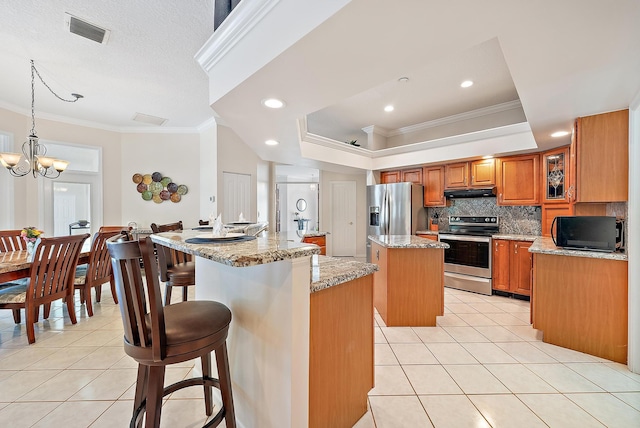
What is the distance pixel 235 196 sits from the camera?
16.8 ft

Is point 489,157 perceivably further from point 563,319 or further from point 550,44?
point 550,44

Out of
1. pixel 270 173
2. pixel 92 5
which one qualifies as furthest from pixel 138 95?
pixel 270 173

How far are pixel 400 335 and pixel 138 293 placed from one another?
2.42 m

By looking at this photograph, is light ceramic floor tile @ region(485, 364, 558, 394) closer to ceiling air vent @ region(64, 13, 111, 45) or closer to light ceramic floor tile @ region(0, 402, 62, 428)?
light ceramic floor tile @ region(0, 402, 62, 428)

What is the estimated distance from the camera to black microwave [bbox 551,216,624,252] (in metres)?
2.27

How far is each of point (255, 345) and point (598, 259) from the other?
2.87 m

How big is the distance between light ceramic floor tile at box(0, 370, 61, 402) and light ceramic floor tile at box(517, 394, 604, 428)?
132 inches

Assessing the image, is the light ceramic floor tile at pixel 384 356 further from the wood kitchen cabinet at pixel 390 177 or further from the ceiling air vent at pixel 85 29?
the ceiling air vent at pixel 85 29

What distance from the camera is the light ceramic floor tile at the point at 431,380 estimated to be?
183cm

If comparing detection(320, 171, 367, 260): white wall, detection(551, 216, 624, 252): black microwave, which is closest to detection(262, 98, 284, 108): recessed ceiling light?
detection(551, 216, 624, 252): black microwave

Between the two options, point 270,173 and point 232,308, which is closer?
point 232,308

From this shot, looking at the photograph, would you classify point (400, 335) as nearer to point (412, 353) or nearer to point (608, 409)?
point (412, 353)

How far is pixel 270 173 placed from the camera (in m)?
6.15

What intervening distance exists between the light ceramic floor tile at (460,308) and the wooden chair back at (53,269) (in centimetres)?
434
